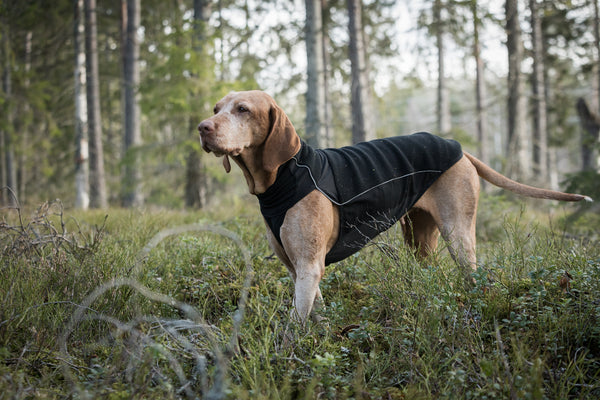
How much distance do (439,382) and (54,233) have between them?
3.42 metres

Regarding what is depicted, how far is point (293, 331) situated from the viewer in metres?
2.71

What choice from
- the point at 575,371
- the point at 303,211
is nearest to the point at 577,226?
the point at 575,371

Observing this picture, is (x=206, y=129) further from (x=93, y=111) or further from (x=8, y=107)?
(x=8, y=107)

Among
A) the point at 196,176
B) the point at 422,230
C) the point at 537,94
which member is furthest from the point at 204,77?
the point at 537,94

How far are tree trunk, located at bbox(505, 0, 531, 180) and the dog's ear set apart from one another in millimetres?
9225

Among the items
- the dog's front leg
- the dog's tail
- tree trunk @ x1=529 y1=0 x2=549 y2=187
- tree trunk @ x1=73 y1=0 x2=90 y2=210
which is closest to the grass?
the dog's front leg

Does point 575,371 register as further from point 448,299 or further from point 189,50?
point 189,50

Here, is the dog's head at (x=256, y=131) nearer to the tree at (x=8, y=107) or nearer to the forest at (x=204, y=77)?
the forest at (x=204, y=77)

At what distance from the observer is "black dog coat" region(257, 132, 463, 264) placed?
3111 mm

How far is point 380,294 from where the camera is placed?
3037 mm

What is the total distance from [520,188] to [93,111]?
11018 mm

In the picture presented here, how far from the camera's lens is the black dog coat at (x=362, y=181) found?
10.2 ft

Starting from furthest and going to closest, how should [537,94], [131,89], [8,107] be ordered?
[537,94] < [8,107] < [131,89]

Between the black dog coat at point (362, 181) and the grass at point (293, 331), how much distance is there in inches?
11.7
